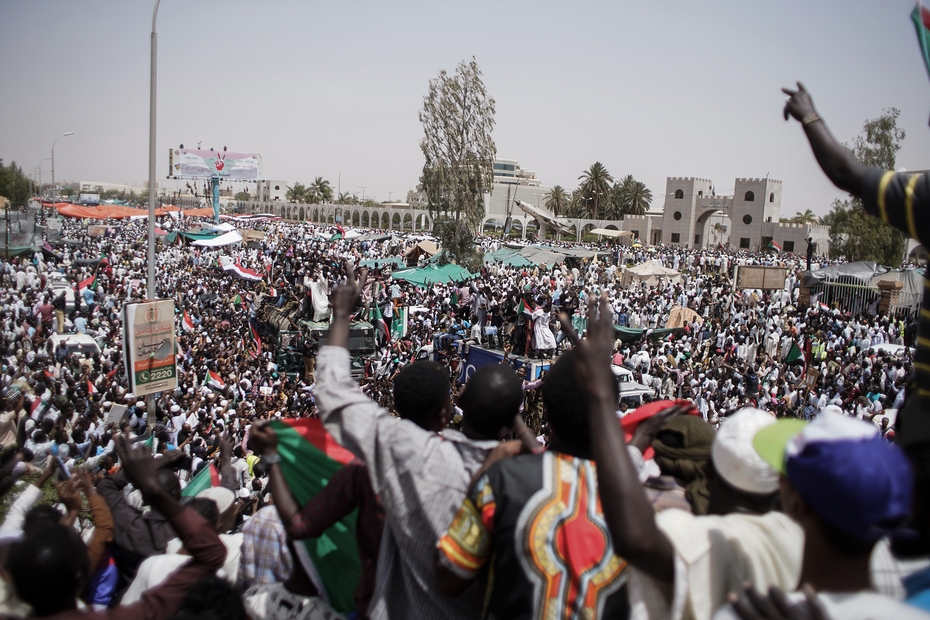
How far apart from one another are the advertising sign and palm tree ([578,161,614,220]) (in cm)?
5822

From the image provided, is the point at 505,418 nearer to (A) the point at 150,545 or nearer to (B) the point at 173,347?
(A) the point at 150,545

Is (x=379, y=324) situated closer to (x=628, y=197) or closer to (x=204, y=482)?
(x=204, y=482)

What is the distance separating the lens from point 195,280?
23.9m

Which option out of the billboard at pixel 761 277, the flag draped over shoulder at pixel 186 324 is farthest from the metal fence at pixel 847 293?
the flag draped over shoulder at pixel 186 324

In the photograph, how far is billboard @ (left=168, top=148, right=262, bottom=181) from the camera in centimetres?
6581

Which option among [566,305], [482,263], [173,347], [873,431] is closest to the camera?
[873,431]

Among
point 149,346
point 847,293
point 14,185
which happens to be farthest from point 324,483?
point 14,185

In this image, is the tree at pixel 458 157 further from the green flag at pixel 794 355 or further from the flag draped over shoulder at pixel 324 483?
the flag draped over shoulder at pixel 324 483

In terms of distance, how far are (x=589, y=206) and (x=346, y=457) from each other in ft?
220

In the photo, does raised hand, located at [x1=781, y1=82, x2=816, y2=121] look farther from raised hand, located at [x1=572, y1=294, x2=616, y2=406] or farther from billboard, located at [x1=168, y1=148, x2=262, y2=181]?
billboard, located at [x1=168, y1=148, x2=262, y2=181]

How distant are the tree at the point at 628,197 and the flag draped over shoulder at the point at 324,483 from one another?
6760 centimetres

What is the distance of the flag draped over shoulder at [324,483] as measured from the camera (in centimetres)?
209

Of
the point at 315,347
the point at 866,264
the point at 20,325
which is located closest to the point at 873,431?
the point at 315,347

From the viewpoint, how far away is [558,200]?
72875mm
